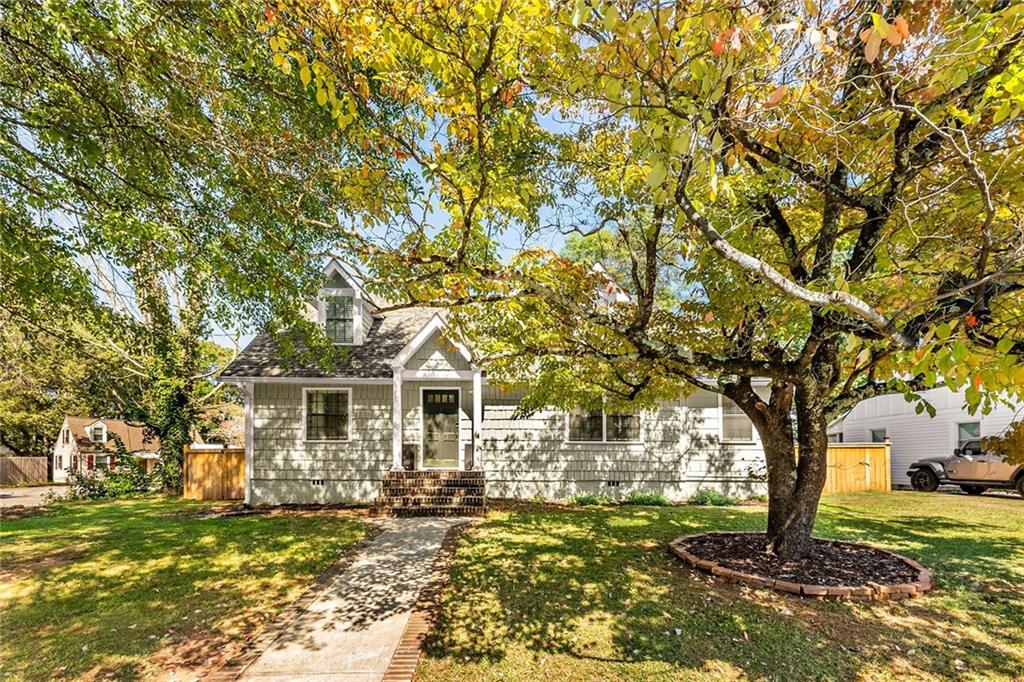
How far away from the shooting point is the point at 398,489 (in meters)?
11.1

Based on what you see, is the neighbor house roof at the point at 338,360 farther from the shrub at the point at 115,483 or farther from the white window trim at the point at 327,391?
the shrub at the point at 115,483

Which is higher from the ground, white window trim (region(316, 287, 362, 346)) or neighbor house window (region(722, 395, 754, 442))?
white window trim (region(316, 287, 362, 346))

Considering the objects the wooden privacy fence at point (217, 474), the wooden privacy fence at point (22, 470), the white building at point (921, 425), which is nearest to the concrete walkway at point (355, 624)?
the wooden privacy fence at point (217, 474)

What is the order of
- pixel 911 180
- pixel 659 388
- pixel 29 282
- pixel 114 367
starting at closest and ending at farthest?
pixel 911 180
pixel 29 282
pixel 659 388
pixel 114 367

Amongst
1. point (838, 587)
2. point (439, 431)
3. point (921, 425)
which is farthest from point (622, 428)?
point (921, 425)

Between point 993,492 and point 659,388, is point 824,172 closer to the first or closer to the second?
point 659,388

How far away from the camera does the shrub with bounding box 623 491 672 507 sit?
12.1m

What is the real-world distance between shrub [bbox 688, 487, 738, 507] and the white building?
570 centimetres

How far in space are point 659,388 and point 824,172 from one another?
145 inches

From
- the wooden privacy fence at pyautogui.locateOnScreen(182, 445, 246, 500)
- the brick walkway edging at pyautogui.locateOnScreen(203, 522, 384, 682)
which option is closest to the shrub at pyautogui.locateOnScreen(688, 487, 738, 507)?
the brick walkway edging at pyautogui.locateOnScreen(203, 522, 384, 682)

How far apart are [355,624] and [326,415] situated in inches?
323

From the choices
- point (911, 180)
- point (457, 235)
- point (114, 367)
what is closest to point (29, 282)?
point (457, 235)

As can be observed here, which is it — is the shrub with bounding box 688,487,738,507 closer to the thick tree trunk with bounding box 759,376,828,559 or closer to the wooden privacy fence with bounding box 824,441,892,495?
the wooden privacy fence with bounding box 824,441,892,495

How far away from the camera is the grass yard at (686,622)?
397 centimetres
